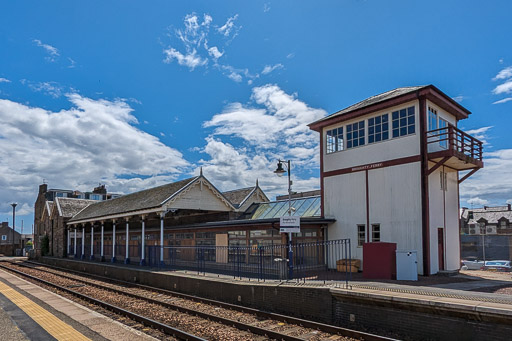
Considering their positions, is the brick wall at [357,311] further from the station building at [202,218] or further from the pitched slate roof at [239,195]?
the pitched slate roof at [239,195]

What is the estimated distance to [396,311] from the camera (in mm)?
9164

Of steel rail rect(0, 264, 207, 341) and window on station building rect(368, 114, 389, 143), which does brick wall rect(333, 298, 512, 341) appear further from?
window on station building rect(368, 114, 389, 143)

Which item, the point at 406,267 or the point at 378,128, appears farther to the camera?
the point at 378,128

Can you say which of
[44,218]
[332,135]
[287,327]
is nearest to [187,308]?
[287,327]

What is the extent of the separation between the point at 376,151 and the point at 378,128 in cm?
109

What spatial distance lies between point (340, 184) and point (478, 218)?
180 ft

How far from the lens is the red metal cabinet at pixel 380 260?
1437cm

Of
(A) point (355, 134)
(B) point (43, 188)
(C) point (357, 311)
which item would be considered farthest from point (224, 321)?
(B) point (43, 188)

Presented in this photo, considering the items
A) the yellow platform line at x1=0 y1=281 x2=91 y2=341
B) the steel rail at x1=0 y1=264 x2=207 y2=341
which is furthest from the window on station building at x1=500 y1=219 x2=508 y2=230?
the yellow platform line at x1=0 y1=281 x2=91 y2=341

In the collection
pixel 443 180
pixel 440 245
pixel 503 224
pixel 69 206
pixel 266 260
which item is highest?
pixel 443 180

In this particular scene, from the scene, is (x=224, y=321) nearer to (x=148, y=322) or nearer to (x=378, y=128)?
(x=148, y=322)

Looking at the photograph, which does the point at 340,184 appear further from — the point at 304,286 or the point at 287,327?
the point at 287,327

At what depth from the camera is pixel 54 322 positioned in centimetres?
1130

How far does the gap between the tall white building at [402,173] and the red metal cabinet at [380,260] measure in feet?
7.38
